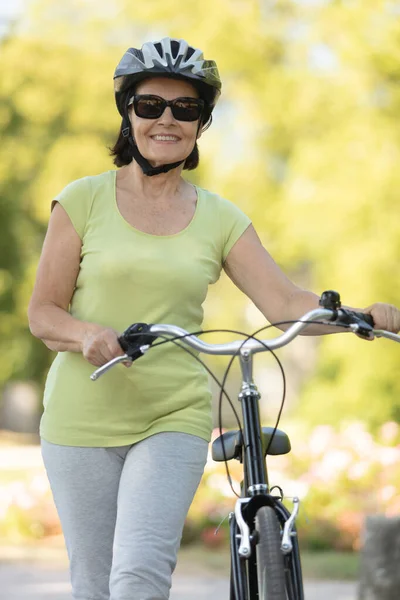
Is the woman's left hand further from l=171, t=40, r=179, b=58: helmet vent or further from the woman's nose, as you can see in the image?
l=171, t=40, r=179, b=58: helmet vent

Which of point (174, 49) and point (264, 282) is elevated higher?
point (174, 49)

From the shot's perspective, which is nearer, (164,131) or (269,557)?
(269,557)

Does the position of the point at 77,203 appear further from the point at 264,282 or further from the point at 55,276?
the point at 264,282

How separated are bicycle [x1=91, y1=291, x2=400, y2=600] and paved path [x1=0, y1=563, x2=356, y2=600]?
421 cm

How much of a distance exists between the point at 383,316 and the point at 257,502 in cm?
68

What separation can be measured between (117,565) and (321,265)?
Answer: 10.2 meters

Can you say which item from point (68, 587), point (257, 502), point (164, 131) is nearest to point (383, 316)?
point (257, 502)

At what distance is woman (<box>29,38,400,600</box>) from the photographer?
3.49 metres

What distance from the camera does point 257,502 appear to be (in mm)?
3018

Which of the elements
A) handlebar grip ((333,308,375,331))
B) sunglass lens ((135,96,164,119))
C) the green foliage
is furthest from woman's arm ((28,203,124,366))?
the green foliage

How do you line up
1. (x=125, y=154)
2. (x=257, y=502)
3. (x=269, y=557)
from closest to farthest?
1. (x=269, y=557)
2. (x=257, y=502)
3. (x=125, y=154)

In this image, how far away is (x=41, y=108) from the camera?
63.3ft

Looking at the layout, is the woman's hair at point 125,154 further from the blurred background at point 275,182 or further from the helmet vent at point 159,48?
the blurred background at point 275,182

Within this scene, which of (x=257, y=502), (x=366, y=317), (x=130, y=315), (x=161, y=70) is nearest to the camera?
(x=257, y=502)
